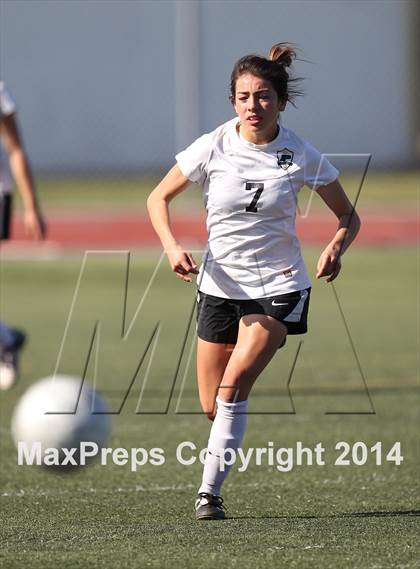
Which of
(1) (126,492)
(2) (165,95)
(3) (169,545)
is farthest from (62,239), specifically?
(3) (169,545)

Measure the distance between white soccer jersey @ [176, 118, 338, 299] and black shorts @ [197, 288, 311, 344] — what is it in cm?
3

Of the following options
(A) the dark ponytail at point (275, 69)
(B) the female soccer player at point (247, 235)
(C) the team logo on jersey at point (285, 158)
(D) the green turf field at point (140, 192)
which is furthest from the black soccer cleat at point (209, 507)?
(D) the green turf field at point (140, 192)

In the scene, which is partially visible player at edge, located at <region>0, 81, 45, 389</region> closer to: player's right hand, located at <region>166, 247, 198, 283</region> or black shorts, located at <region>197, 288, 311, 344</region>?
black shorts, located at <region>197, 288, 311, 344</region>

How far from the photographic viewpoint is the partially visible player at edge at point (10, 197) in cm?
739

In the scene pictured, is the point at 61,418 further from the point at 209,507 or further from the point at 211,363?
the point at 209,507

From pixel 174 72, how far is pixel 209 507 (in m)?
16.6

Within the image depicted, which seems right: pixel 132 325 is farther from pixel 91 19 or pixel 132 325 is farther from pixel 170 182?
pixel 91 19

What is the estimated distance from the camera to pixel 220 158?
5152mm

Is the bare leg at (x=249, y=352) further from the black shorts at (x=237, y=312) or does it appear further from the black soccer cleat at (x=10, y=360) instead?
the black soccer cleat at (x=10, y=360)

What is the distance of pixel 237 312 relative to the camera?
519 cm

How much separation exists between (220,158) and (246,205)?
0.23 metres

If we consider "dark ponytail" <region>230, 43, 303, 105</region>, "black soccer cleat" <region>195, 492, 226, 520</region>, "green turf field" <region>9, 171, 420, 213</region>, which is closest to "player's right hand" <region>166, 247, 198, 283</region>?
"dark ponytail" <region>230, 43, 303, 105</region>

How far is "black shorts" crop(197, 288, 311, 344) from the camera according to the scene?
5.09 meters

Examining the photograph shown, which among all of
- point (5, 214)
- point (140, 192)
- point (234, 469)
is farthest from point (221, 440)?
point (140, 192)
